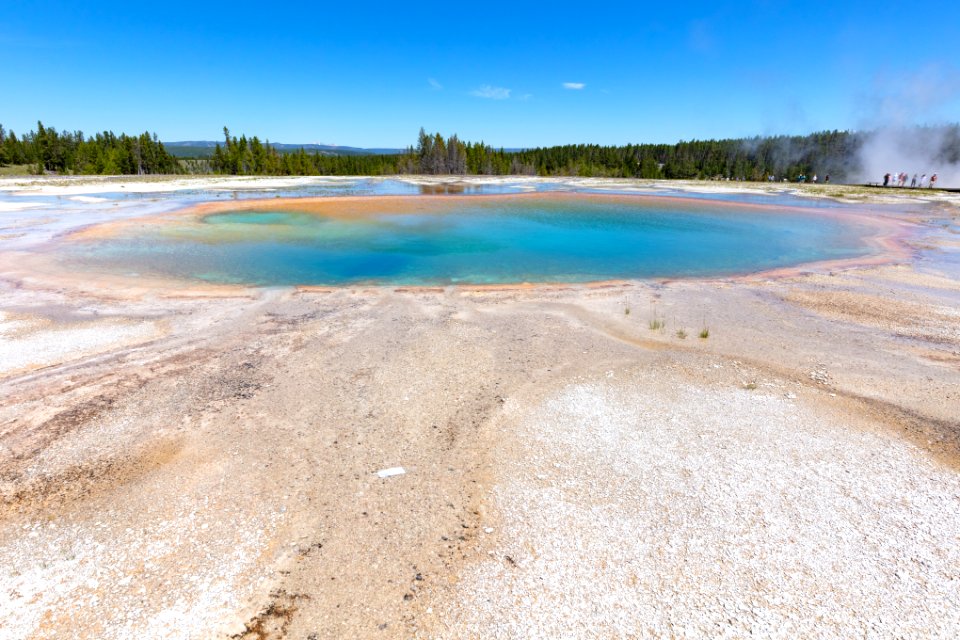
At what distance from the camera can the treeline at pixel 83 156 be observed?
257 feet

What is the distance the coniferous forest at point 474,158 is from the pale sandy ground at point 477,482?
9215 cm

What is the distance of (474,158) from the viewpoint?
10106cm

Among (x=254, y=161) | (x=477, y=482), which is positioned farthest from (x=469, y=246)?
(x=254, y=161)

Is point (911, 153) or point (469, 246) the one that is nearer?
point (469, 246)

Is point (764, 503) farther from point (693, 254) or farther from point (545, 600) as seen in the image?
point (693, 254)

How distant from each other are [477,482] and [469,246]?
17.3 metres

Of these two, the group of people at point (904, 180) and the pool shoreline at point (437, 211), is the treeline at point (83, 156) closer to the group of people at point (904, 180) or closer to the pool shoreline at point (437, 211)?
the pool shoreline at point (437, 211)

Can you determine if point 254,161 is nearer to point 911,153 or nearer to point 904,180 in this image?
point 904,180

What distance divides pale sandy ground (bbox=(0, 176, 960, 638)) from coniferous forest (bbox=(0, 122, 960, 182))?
302ft

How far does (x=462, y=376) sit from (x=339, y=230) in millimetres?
20168

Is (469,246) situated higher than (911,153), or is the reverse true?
(911,153)

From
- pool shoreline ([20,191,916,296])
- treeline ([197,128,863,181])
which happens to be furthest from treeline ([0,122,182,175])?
pool shoreline ([20,191,916,296])

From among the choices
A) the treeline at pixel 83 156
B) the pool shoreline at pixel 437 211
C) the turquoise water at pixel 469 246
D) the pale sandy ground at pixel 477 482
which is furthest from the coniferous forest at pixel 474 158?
the pale sandy ground at pixel 477 482

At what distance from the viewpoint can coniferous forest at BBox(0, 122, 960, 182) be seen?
265 ft
